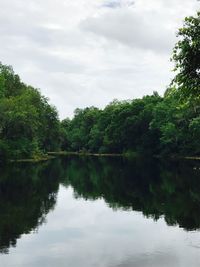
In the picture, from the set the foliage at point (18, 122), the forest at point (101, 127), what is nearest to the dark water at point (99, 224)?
the forest at point (101, 127)

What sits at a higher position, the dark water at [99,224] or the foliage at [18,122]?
the foliage at [18,122]

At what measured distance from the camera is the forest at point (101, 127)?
98438 mm

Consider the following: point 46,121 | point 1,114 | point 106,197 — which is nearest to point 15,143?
point 1,114

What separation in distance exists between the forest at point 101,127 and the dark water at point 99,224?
1674cm

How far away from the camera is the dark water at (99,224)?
2248 centimetres

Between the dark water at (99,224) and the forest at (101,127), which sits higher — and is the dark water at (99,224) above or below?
below

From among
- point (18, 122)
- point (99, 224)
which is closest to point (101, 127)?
point (18, 122)

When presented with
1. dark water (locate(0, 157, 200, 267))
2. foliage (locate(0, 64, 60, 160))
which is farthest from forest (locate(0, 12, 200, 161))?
dark water (locate(0, 157, 200, 267))

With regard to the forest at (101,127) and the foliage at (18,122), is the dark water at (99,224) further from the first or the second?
the foliage at (18,122)

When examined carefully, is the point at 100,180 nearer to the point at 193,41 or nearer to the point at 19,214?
the point at 19,214

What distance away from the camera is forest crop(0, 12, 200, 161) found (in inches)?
3875

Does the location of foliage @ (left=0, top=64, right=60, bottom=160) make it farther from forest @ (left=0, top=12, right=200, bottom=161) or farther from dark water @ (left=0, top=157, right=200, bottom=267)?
dark water @ (left=0, top=157, right=200, bottom=267)

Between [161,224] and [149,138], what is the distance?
10469 centimetres

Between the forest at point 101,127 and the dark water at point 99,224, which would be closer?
the dark water at point 99,224
